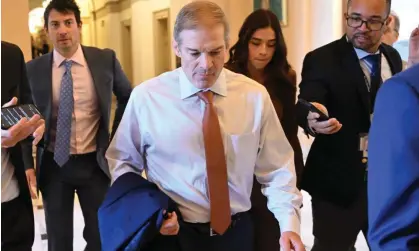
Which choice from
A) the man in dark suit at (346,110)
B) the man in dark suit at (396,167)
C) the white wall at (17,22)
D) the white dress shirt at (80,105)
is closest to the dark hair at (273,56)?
the man in dark suit at (346,110)

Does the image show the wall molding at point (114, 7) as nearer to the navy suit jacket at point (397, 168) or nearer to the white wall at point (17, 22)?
the white wall at point (17, 22)

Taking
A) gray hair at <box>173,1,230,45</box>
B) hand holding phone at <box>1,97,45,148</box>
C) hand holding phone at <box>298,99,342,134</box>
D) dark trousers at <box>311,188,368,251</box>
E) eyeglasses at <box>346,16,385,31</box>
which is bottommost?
dark trousers at <box>311,188,368,251</box>

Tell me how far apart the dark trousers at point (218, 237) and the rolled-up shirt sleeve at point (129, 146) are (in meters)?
0.22

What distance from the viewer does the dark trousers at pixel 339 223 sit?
89.3 inches

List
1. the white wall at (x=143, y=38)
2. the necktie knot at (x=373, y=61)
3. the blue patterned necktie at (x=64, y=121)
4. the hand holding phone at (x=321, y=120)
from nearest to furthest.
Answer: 1. the hand holding phone at (x=321, y=120)
2. the necktie knot at (x=373, y=61)
3. the blue patterned necktie at (x=64, y=121)
4. the white wall at (x=143, y=38)

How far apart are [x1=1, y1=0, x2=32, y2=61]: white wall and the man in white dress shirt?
11.2ft

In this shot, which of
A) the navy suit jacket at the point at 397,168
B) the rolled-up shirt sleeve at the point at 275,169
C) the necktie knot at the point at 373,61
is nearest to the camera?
the navy suit jacket at the point at 397,168

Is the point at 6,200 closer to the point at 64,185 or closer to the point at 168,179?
the point at 168,179

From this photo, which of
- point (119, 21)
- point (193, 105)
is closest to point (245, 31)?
point (193, 105)

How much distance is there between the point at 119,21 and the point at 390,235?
1197 cm

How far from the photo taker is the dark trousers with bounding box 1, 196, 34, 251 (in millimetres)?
1890

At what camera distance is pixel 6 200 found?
6.21 ft

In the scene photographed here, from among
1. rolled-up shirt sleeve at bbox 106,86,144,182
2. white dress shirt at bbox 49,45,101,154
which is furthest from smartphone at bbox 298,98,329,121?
white dress shirt at bbox 49,45,101,154

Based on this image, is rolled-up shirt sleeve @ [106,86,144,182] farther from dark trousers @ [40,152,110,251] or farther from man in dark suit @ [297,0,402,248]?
dark trousers @ [40,152,110,251]
